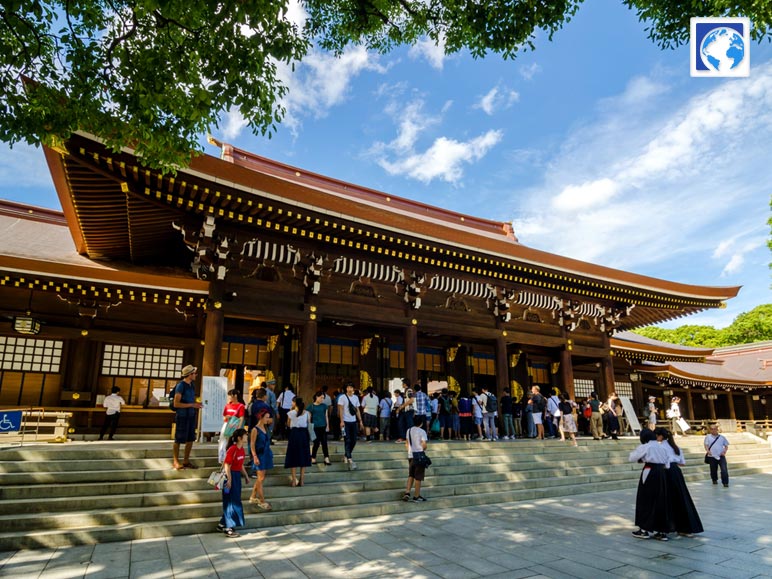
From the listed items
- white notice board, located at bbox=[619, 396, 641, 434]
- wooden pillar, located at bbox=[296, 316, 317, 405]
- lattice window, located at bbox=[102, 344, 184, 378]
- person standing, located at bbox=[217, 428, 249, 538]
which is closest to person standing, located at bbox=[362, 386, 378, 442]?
wooden pillar, located at bbox=[296, 316, 317, 405]

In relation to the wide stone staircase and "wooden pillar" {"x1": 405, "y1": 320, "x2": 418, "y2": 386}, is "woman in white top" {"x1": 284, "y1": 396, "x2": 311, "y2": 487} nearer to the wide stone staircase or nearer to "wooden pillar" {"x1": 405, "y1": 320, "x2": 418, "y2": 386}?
the wide stone staircase

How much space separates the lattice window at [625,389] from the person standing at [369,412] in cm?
1627

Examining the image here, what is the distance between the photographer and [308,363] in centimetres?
1110

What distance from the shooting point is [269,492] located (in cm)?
749

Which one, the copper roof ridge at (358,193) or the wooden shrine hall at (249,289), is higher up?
the copper roof ridge at (358,193)

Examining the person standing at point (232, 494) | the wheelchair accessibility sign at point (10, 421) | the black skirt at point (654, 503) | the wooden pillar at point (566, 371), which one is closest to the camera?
the person standing at point (232, 494)

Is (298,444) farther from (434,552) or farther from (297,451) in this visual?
(434,552)

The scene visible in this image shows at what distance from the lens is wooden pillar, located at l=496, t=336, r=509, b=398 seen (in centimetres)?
1455

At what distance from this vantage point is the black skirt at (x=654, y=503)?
6.27 m

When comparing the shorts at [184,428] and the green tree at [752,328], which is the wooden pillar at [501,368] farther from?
the green tree at [752,328]

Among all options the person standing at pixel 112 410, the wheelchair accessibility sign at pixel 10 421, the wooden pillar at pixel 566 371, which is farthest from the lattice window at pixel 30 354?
the wooden pillar at pixel 566 371

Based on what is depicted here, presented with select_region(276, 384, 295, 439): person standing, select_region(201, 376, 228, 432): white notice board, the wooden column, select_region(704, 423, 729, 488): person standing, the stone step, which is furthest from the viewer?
select_region(704, 423, 729, 488): person standing

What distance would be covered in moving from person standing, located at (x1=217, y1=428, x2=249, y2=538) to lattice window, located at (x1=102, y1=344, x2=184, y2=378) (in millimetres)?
7651

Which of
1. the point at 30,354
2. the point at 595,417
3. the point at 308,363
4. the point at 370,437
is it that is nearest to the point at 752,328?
the point at 595,417
